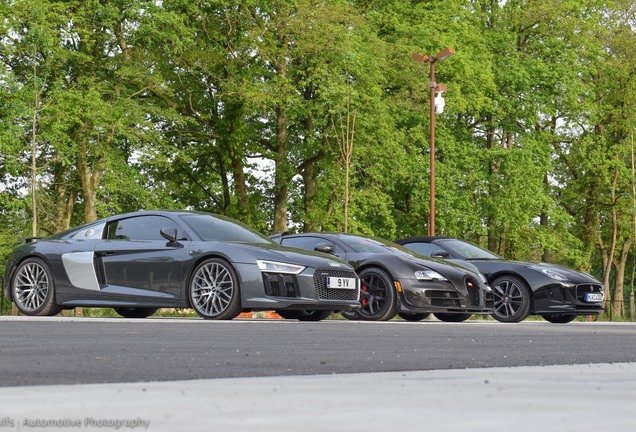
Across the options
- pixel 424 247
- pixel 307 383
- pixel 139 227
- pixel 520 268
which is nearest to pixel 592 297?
pixel 520 268

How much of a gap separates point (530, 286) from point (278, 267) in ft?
19.9

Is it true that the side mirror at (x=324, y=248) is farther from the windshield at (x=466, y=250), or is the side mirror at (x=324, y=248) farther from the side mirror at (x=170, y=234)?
the windshield at (x=466, y=250)

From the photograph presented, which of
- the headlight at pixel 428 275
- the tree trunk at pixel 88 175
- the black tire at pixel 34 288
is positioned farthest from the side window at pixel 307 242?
the tree trunk at pixel 88 175

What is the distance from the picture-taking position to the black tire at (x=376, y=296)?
53.4ft

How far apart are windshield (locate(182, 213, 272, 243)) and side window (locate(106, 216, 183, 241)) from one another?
0.28m

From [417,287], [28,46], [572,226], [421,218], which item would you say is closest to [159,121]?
[28,46]

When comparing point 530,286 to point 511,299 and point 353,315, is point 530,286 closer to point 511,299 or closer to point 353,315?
point 511,299

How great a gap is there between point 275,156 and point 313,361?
32812mm

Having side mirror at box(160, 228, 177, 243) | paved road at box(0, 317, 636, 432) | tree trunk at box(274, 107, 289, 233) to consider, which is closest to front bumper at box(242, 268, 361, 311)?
side mirror at box(160, 228, 177, 243)

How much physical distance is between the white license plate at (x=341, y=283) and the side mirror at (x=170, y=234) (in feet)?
6.60

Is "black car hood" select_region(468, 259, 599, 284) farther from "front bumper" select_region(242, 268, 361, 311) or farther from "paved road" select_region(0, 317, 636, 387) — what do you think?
"paved road" select_region(0, 317, 636, 387)

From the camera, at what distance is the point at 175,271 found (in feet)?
48.6

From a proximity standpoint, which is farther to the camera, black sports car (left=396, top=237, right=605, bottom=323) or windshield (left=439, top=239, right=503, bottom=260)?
windshield (left=439, top=239, right=503, bottom=260)

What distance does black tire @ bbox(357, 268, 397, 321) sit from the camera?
53.4 ft
